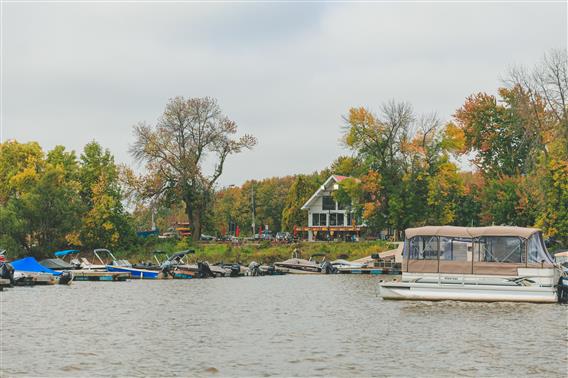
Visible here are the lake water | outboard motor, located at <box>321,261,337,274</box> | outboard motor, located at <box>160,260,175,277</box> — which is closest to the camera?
the lake water

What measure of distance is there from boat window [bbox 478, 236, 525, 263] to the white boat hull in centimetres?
173

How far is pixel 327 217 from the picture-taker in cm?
11594

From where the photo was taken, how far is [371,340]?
28.6 meters

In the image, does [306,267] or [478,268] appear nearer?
[478,268]

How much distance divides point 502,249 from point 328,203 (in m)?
73.7

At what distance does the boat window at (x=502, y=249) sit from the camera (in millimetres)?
41219

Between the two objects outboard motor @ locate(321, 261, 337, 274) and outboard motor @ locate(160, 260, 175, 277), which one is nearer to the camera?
outboard motor @ locate(160, 260, 175, 277)

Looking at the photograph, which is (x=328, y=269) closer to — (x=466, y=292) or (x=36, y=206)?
(x=36, y=206)

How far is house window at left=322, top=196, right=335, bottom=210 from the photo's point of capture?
377 ft

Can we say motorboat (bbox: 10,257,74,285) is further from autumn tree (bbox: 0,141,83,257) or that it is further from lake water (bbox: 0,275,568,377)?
autumn tree (bbox: 0,141,83,257)

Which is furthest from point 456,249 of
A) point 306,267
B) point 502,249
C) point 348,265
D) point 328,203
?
point 328,203

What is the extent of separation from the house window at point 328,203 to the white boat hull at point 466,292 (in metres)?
71.7

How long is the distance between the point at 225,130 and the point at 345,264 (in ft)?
91.9

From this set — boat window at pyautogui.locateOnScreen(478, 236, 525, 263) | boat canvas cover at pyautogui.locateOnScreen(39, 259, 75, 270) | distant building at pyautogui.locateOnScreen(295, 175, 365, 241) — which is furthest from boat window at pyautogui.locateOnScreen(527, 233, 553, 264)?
distant building at pyautogui.locateOnScreen(295, 175, 365, 241)
